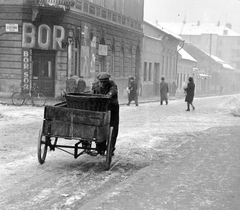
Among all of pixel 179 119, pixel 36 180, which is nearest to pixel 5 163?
pixel 36 180

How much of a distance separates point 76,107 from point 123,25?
23.0 metres

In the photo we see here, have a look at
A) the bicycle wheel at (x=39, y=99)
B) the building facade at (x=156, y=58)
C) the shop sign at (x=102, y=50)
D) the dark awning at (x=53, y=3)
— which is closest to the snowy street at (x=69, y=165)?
the bicycle wheel at (x=39, y=99)

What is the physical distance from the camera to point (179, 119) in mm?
15766

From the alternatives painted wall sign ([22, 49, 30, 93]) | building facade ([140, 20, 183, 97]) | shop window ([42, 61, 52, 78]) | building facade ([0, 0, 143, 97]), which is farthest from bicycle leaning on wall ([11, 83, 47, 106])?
building facade ([140, 20, 183, 97])

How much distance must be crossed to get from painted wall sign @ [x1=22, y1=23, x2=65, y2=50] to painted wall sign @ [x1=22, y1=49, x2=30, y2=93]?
1.32ft

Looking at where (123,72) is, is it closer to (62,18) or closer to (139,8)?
(139,8)

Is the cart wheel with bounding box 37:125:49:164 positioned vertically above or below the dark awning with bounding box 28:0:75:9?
below

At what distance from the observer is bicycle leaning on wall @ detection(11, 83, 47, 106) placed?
727 inches

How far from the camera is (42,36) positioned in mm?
21016

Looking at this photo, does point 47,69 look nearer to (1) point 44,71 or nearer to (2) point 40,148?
(1) point 44,71

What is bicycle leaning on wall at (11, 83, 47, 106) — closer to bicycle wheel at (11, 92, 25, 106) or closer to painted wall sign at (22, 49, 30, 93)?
bicycle wheel at (11, 92, 25, 106)

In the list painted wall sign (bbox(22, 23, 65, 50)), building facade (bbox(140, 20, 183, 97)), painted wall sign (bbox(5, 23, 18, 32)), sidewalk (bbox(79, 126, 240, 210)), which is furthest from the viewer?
building facade (bbox(140, 20, 183, 97))

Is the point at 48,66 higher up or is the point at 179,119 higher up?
the point at 48,66

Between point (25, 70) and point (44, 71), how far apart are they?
1.08 m
